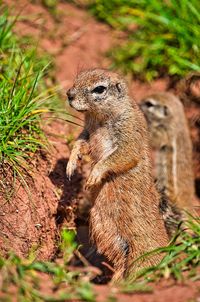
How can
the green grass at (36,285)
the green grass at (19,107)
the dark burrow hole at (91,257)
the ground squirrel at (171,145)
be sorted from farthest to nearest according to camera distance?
the ground squirrel at (171,145), the dark burrow hole at (91,257), the green grass at (19,107), the green grass at (36,285)

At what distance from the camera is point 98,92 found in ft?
20.5

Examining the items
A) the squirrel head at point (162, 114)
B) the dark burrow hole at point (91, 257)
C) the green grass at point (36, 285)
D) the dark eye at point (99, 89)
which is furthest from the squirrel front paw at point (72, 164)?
the squirrel head at point (162, 114)

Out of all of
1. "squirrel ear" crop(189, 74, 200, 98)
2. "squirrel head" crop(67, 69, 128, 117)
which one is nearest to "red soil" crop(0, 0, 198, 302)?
"squirrel ear" crop(189, 74, 200, 98)

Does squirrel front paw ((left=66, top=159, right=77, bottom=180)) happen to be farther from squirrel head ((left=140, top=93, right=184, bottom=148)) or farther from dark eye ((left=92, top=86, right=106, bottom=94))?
squirrel head ((left=140, top=93, right=184, bottom=148))

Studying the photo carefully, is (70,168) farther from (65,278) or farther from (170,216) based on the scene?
A: (65,278)

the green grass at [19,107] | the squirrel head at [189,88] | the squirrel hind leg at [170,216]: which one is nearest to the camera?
the green grass at [19,107]

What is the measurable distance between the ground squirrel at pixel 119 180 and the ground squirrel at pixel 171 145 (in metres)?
2.16

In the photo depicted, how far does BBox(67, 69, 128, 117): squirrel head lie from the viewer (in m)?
6.12

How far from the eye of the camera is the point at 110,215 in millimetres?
6324

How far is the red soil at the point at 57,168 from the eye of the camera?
607 cm

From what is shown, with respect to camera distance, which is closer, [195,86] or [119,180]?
[119,180]

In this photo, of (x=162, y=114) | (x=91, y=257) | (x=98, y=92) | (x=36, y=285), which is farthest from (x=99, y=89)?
(x=162, y=114)

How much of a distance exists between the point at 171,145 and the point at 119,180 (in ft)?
8.67

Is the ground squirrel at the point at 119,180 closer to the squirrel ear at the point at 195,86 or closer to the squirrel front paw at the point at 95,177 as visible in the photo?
the squirrel front paw at the point at 95,177
